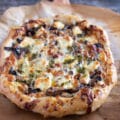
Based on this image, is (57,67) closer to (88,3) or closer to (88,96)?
(88,96)

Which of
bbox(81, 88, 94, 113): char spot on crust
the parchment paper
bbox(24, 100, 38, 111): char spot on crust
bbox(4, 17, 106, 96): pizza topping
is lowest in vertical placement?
bbox(24, 100, 38, 111): char spot on crust

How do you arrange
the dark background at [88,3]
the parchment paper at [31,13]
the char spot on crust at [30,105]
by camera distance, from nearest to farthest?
the char spot on crust at [30,105] → the parchment paper at [31,13] → the dark background at [88,3]

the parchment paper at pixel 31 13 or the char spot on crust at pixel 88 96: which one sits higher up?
the parchment paper at pixel 31 13

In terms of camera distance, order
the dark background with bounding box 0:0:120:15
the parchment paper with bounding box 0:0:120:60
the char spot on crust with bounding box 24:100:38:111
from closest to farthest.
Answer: the char spot on crust with bounding box 24:100:38:111
the parchment paper with bounding box 0:0:120:60
the dark background with bounding box 0:0:120:15

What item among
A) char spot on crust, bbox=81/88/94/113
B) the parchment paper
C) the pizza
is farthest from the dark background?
char spot on crust, bbox=81/88/94/113

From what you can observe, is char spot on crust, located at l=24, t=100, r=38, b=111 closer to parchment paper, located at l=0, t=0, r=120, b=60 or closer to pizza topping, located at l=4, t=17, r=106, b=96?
pizza topping, located at l=4, t=17, r=106, b=96

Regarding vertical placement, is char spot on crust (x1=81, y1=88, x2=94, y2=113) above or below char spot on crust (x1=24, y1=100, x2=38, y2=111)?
above

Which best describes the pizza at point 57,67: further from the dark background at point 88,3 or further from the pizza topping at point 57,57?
the dark background at point 88,3

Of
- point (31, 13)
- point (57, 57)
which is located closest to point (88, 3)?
point (31, 13)

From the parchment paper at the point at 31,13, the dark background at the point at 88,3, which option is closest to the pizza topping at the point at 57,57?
the parchment paper at the point at 31,13
